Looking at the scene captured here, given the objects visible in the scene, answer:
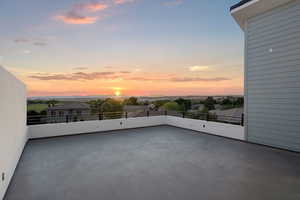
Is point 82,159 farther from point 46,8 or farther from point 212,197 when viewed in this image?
point 46,8

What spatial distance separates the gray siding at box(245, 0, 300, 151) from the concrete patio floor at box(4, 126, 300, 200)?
17.2 inches

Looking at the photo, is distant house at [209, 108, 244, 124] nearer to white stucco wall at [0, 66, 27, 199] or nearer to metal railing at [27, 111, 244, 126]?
metal railing at [27, 111, 244, 126]

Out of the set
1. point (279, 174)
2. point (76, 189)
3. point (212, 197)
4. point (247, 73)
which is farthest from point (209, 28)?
point (76, 189)

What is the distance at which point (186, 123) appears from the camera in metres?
6.67

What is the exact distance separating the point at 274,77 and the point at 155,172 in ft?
12.4

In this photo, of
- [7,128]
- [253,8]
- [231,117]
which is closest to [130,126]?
[231,117]

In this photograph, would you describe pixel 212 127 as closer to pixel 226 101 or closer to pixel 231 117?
pixel 231 117

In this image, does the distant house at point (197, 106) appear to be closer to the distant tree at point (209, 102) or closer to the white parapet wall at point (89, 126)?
the distant tree at point (209, 102)

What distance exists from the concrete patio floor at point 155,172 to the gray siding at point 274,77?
437 millimetres

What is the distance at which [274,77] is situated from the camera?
4082 millimetres

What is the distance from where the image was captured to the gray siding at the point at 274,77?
3.76 metres

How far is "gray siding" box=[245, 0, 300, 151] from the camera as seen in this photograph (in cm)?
376

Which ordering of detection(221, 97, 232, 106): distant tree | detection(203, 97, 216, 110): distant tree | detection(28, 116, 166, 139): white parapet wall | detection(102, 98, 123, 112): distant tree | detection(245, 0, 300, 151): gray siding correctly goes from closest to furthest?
1. detection(245, 0, 300, 151): gray siding
2. detection(28, 116, 166, 139): white parapet wall
3. detection(221, 97, 232, 106): distant tree
4. detection(203, 97, 216, 110): distant tree
5. detection(102, 98, 123, 112): distant tree

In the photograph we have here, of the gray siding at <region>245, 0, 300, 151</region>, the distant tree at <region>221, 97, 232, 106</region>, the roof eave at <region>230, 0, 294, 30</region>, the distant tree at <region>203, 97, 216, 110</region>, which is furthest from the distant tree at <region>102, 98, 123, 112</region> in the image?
the roof eave at <region>230, 0, 294, 30</region>
